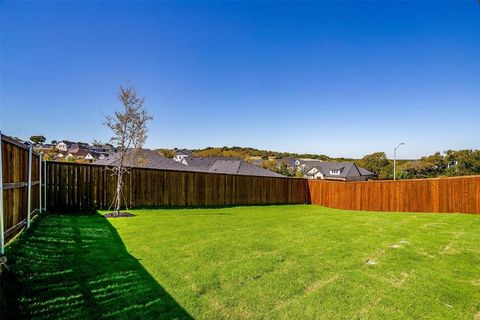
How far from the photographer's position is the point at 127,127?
31.9ft

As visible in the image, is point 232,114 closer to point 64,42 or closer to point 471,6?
point 64,42

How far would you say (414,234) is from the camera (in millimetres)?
6410

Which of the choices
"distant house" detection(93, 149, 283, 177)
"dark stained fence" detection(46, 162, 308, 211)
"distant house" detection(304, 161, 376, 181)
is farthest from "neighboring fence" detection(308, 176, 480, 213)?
"distant house" detection(304, 161, 376, 181)

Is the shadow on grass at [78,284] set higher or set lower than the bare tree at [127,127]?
lower

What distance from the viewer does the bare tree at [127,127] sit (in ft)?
31.3

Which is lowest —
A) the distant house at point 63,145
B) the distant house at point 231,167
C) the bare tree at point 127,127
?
the distant house at point 231,167

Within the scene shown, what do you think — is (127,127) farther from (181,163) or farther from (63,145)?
(63,145)

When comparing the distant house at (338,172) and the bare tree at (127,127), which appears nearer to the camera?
the bare tree at (127,127)

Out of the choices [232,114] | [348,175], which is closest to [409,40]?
[232,114]

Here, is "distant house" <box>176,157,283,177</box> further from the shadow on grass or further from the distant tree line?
the distant tree line

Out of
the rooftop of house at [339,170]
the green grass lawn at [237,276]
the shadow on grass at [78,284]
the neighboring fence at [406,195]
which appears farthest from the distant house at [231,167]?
the rooftop of house at [339,170]

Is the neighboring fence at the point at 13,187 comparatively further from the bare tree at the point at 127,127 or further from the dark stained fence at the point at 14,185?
the bare tree at the point at 127,127

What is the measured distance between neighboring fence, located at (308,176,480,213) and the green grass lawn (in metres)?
5.40

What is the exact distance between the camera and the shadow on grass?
2.44m
